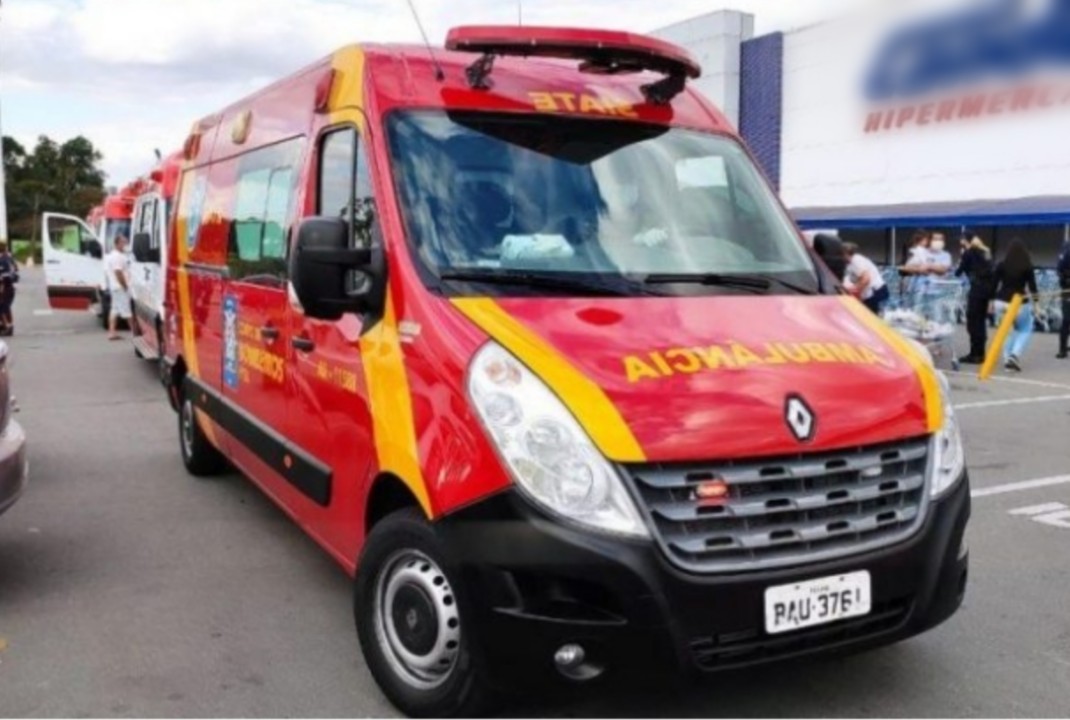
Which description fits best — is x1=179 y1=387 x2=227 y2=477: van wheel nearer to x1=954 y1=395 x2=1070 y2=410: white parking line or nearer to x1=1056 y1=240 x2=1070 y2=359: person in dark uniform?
x1=954 y1=395 x2=1070 y2=410: white parking line

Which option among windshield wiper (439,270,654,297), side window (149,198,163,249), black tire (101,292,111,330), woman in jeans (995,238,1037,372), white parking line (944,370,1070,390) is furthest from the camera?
black tire (101,292,111,330)

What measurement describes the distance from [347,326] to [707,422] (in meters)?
1.50

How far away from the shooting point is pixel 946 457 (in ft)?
11.5

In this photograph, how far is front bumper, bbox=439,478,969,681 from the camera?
2.94 meters

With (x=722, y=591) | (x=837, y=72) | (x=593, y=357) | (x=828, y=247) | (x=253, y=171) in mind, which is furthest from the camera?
(x=837, y=72)

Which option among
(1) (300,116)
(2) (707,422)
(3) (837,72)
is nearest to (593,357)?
(2) (707,422)

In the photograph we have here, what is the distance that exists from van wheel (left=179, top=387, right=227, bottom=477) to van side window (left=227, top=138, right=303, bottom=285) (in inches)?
60.5

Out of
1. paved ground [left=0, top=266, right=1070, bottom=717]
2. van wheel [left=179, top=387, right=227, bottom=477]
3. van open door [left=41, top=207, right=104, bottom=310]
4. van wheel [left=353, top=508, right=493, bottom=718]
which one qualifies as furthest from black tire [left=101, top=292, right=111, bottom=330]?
van wheel [left=353, top=508, right=493, bottom=718]

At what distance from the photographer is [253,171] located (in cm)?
552

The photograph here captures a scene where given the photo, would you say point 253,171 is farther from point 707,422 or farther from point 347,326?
point 707,422

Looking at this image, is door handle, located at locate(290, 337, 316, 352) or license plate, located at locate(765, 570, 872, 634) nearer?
license plate, located at locate(765, 570, 872, 634)

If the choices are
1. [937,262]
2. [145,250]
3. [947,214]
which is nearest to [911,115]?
[947,214]

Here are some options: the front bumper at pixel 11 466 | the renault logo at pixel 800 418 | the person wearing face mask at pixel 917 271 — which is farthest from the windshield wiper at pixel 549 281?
the person wearing face mask at pixel 917 271

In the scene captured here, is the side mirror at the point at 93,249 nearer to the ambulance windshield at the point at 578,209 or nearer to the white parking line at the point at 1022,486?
the white parking line at the point at 1022,486
